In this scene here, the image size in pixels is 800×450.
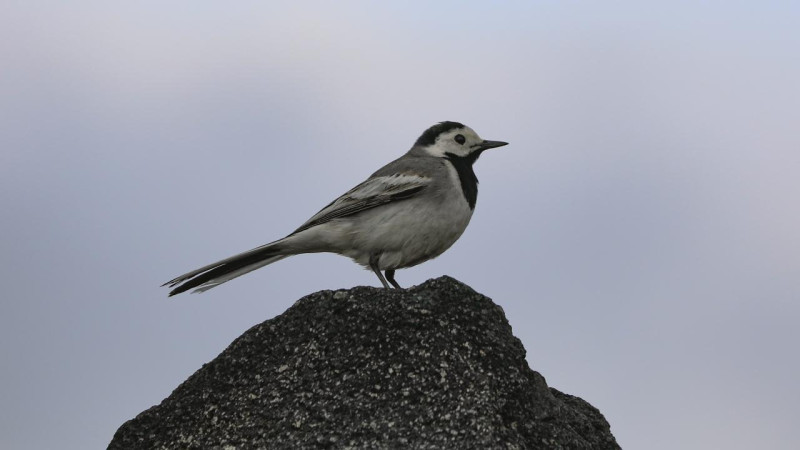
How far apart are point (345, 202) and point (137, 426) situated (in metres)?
3.86

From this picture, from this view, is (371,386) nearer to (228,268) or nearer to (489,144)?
(228,268)

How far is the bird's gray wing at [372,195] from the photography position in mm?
10070

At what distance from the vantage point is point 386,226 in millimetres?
9906

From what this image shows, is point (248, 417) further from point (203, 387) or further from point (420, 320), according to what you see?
point (420, 320)

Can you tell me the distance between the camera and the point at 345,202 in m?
10.2

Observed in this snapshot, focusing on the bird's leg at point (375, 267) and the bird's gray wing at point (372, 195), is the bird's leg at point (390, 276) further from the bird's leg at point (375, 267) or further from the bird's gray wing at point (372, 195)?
the bird's gray wing at point (372, 195)

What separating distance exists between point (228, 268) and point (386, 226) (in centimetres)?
158

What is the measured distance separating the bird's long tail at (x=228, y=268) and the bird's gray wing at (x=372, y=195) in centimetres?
37

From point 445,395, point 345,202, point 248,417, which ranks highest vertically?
point 345,202

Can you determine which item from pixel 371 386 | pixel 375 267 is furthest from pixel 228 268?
pixel 371 386

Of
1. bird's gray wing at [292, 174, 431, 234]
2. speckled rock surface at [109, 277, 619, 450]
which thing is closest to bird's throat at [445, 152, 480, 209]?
bird's gray wing at [292, 174, 431, 234]

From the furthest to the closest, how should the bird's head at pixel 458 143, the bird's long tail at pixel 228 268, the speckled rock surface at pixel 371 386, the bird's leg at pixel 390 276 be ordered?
the bird's head at pixel 458 143 → the bird's leg at pixel 390 276 → the bird's long tail at pixel 228 268 → the speckled rock surface at pixel 371 386

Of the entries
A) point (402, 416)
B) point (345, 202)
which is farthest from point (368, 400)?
point (345, 202)

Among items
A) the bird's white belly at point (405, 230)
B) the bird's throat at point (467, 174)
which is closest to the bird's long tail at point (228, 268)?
the bird's white belly at point (405, 230)
